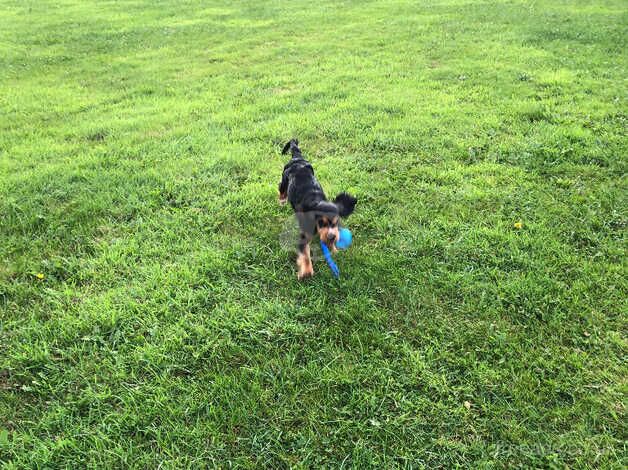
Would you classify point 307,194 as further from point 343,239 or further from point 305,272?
point 305,272

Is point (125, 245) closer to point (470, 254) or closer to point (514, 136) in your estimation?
point (470, 254)

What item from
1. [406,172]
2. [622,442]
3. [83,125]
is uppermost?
[83,125]

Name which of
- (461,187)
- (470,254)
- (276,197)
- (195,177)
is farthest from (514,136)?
(195,177)

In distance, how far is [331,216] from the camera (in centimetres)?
372

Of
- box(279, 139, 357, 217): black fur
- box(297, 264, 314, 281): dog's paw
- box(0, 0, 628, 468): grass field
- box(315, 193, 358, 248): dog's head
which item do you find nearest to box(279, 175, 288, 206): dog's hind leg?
box(279, 139, 357, 217): black fur

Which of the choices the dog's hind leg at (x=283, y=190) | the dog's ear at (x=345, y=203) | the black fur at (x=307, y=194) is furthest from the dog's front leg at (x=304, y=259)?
the dog's hind leg at (x=283, y=190)

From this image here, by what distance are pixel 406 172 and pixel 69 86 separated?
7.38 metres

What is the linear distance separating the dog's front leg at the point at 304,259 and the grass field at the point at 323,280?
85 mm

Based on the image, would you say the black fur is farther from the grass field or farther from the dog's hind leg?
the grass field

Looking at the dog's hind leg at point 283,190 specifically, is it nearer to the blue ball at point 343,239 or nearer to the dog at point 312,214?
the dog at point 312,214

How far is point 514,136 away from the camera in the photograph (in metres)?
6.24

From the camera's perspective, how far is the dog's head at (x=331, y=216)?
3.74 meters

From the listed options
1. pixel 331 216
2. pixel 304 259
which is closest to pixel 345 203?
pixel 331 216

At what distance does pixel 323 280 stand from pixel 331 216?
57 cm
